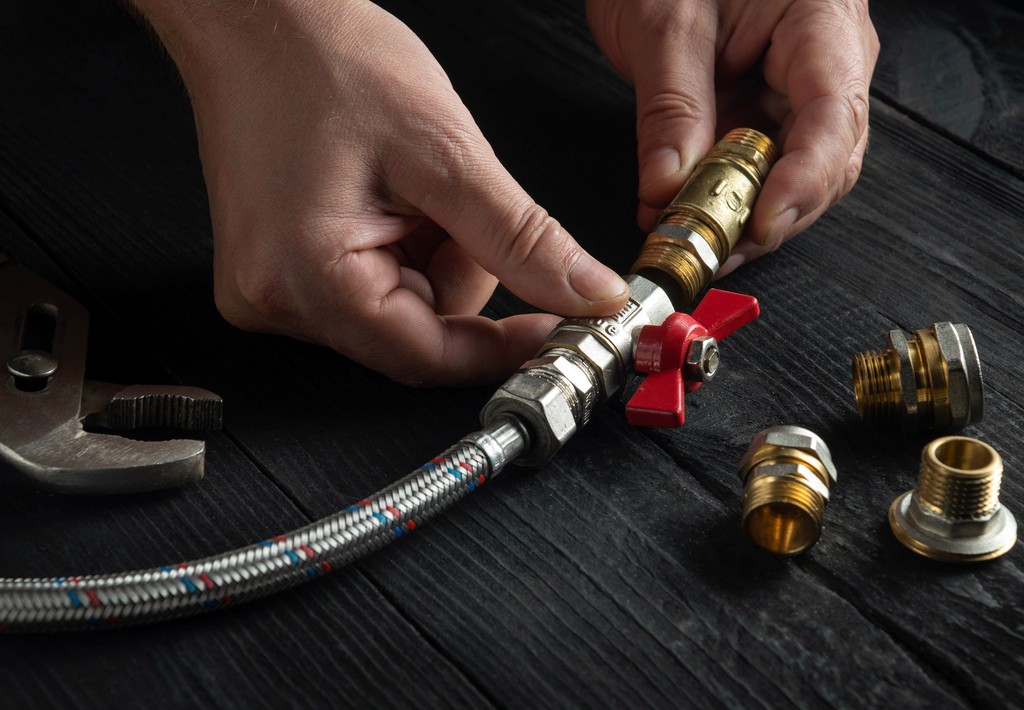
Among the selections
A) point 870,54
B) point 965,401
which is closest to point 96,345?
point 965,401

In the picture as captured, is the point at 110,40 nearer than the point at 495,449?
No

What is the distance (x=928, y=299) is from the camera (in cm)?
109

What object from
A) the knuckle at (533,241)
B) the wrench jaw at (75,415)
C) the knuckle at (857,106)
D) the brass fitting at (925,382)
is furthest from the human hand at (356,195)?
the knuckle at (857,106)

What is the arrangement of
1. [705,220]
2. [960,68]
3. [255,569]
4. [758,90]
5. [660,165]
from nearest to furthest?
[255,569]
[705,220]
[660,165]
[758,90]
[960,68]

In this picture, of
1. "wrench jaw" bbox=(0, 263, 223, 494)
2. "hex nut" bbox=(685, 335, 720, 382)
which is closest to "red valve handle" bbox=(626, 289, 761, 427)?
"hex nut" bbox=(685, 335, 720, 382)

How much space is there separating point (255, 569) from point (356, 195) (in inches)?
12.6

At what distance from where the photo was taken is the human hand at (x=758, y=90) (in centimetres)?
110

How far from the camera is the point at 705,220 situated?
1.00 m

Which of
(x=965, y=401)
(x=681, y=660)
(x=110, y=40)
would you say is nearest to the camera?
(x=681, y=660)

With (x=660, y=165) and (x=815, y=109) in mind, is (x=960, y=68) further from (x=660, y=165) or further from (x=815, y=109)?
(x=660, y=165)

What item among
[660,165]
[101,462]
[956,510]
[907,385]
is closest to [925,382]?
[907,385]

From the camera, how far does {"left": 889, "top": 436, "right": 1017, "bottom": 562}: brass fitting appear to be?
79 centimetres

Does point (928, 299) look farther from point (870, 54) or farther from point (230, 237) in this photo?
point (230, 237)

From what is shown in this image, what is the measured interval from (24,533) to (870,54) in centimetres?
104
